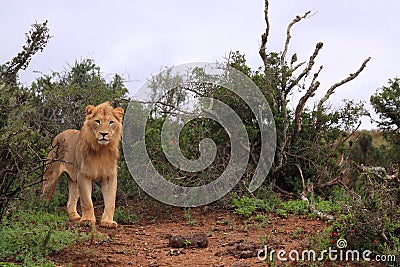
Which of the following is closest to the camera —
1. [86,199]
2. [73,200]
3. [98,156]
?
[86,199]

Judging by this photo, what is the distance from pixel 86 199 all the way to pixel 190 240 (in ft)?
6.70

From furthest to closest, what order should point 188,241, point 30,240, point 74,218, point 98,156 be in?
point 74,218, point 98,156, point 188,241, point 30,240

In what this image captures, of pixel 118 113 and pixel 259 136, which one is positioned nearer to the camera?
pixel 118 113

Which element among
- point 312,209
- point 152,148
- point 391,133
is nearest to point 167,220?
point 152,148

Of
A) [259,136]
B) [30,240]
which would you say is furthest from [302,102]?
[30,240]

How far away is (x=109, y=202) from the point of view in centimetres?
916

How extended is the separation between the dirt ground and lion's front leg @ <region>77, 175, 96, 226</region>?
15.0 inches

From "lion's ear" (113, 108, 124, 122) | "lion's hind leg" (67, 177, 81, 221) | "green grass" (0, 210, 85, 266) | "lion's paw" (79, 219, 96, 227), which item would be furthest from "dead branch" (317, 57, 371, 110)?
"green grass" (0, 210, 85, 266)

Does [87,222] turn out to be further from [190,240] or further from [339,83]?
[339,83]

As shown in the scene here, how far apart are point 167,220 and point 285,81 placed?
4015mm

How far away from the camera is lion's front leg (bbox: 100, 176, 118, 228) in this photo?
9.08 meters

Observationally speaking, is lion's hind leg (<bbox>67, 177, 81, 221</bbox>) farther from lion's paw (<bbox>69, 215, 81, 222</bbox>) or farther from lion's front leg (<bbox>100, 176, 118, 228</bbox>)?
lion's front leg (<bbox>100, 176, 118, 228</bbox>)

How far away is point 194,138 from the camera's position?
11383mm

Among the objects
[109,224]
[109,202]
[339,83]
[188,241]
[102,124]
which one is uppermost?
[339,83]
